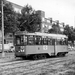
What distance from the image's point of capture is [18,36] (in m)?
16.2

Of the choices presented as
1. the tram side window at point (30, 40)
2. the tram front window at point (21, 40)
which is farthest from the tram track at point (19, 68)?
the tram side window at point (30, 40)

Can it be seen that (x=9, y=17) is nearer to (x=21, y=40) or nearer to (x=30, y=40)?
(x=21, y=40)

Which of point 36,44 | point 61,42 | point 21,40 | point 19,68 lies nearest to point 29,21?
point 61,42

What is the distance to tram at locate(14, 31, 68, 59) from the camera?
51.9ft

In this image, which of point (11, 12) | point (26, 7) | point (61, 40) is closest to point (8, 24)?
point (11, 12)

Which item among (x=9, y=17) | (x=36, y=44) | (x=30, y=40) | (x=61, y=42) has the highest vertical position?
(x=9, y=17)

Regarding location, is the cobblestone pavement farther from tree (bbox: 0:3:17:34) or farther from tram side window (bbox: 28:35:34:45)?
tree (bbox: 0:3:17:34)

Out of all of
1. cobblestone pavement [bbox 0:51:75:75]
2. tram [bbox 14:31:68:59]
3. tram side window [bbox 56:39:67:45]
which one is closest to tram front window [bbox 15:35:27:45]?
tram [bbox 14:31:68:59]

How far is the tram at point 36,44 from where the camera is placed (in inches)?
623

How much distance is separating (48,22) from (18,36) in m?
56.3

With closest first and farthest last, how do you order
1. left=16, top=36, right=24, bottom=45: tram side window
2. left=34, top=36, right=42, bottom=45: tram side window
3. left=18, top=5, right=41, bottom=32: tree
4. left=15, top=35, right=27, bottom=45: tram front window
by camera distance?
left=15, top=35, right=27, bottom=45: tram front window → left=16, top=36, right=24, bottom=45: tram side window → left=34, top=36, right=42, bottom=45: tram side window → left=18, top=5, right=41, bottom=32: tree

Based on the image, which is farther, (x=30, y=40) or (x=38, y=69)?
(x=30, y=40)

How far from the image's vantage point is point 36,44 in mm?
16500

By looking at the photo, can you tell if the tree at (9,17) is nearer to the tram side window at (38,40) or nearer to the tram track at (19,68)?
the tram side window at (38,40)
